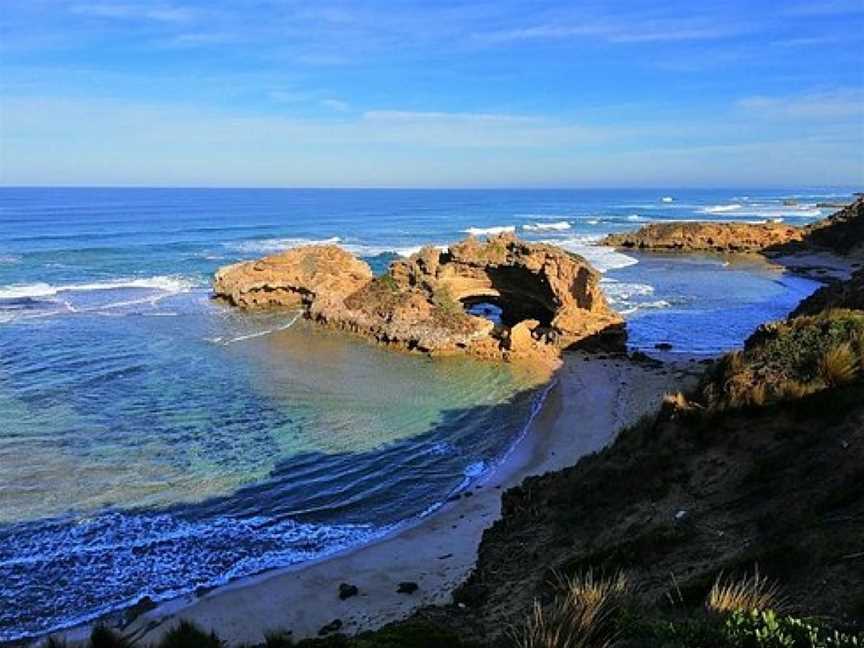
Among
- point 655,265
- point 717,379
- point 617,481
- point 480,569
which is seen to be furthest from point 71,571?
point 655,265

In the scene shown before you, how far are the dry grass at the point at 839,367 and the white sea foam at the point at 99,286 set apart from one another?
43732 mm

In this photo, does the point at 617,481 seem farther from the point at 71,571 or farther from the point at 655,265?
the point at 655,265

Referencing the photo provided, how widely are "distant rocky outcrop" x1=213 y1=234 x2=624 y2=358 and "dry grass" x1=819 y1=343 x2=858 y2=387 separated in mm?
18992

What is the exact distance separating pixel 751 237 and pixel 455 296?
57708 mm

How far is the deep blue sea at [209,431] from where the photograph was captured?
15.0 metres

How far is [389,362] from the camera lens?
31.0 metres

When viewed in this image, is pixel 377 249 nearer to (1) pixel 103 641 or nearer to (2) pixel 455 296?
(2) pixel 455 296

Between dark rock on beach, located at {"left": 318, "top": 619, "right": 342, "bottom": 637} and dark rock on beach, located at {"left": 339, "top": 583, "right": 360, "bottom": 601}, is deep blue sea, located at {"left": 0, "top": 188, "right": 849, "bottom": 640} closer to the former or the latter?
dark rock on beach, located at {"left": 339, "top": 583, "right": 360, "bottom": 601}

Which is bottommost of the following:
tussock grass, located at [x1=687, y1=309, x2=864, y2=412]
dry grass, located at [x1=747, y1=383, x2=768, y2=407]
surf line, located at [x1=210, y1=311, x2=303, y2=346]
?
surf line, located at [x1=210, y1=311, x2=303, y2=346]

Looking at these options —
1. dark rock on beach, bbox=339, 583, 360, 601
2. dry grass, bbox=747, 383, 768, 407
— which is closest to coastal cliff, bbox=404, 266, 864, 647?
dry grass, bbox=747, 383, 768, 407

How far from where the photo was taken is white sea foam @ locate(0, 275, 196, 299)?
4653cm

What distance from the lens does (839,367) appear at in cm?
1201

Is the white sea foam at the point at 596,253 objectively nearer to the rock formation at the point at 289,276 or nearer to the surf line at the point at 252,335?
the rock formation at the point at 289,276

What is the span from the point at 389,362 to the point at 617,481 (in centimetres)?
1906
